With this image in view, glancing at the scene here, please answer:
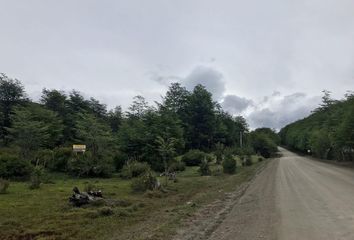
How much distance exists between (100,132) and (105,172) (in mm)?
16078

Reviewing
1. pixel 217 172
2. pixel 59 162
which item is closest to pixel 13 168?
pixel 59 162

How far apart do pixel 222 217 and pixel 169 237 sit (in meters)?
3.74

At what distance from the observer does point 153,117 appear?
50938 mm

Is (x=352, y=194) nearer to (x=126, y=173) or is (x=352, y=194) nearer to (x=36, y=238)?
(x=36, y=238)

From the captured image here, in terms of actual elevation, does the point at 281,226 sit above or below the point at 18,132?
below

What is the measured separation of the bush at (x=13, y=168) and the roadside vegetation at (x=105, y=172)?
8 centimetres

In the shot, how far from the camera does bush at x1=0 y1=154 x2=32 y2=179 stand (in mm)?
30734

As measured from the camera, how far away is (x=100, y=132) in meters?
51.0

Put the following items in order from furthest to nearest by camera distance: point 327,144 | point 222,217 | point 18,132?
point 327,144 < point 18,132 < point 222,217

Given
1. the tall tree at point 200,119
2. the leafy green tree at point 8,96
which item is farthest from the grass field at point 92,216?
the tall tree at point 200,119

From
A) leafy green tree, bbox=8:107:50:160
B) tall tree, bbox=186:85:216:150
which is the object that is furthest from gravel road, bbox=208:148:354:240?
tall tree, bbox=186:85:216:150

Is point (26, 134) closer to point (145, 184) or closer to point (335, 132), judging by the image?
point (145, 184)

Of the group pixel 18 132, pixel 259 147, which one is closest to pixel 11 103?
pixel 18 132

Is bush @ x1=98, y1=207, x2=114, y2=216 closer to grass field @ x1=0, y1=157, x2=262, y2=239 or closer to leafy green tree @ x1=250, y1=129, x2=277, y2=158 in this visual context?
grass field @ x1=0, y1=157, x2=262, y2=239
